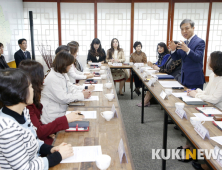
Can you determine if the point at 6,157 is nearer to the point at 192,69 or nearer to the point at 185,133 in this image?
the point at 185,133

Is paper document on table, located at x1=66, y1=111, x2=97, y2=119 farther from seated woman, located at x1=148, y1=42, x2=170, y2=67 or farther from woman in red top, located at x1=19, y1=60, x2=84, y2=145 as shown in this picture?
seated woman, located at x1=148, y1=42, x2=170, y2=67

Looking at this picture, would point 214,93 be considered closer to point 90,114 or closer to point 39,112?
point 90,114

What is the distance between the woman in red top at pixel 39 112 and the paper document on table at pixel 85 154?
264 mm

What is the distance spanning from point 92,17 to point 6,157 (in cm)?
545

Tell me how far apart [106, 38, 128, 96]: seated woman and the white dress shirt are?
2.69 m

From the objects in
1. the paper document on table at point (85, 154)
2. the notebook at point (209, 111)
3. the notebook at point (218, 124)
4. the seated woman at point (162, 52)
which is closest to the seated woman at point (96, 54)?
the seated woman at point (162, 52)

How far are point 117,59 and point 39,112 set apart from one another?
3.43m

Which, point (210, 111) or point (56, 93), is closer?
point (210, 111)

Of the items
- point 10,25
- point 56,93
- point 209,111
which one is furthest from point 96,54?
point 209,111

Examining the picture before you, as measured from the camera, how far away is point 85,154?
3.71 ft

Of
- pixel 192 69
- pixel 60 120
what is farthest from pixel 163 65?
pixel 60 120

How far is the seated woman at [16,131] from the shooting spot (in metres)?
0.86

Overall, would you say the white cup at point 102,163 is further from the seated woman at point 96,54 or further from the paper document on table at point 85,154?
the seated woman at point 96,54

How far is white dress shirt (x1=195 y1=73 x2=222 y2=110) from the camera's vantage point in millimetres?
1875
